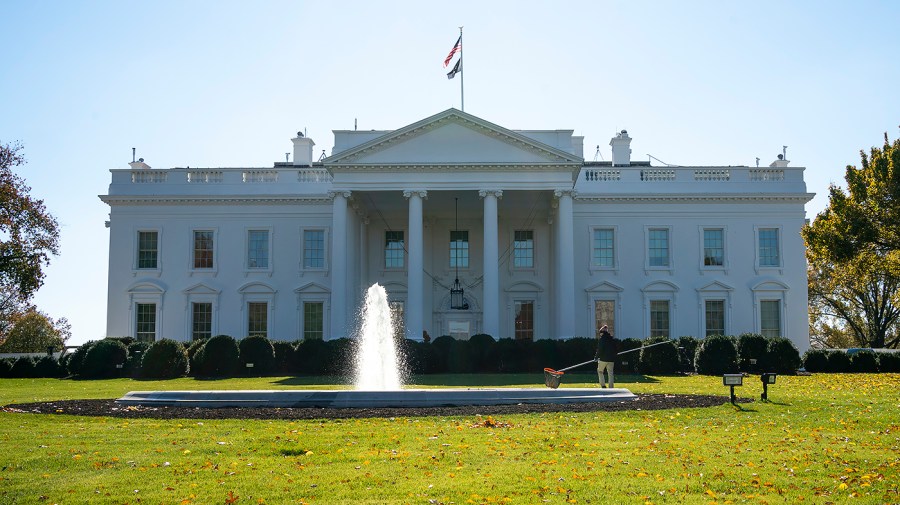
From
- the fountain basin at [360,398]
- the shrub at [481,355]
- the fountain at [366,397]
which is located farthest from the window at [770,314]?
the fountain basin at [360,398]

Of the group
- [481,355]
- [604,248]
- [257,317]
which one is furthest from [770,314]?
[257,317]

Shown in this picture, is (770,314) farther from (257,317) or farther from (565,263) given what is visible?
(257,317)

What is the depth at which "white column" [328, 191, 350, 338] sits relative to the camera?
35812 millimetres

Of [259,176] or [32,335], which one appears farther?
[32,335]

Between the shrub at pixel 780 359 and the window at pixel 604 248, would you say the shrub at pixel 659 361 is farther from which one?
the window at pixel 604 248

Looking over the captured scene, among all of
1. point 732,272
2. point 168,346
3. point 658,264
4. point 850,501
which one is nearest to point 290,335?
point 168,346

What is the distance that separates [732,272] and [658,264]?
3.37m

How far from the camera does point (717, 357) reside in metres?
30.2

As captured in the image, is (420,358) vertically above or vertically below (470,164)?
below

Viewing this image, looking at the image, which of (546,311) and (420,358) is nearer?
(420,358)

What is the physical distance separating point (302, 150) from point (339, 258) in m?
12.5

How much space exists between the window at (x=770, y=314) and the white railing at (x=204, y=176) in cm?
2608

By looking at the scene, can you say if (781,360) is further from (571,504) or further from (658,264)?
(571,504)

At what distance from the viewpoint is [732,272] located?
40.4 m
